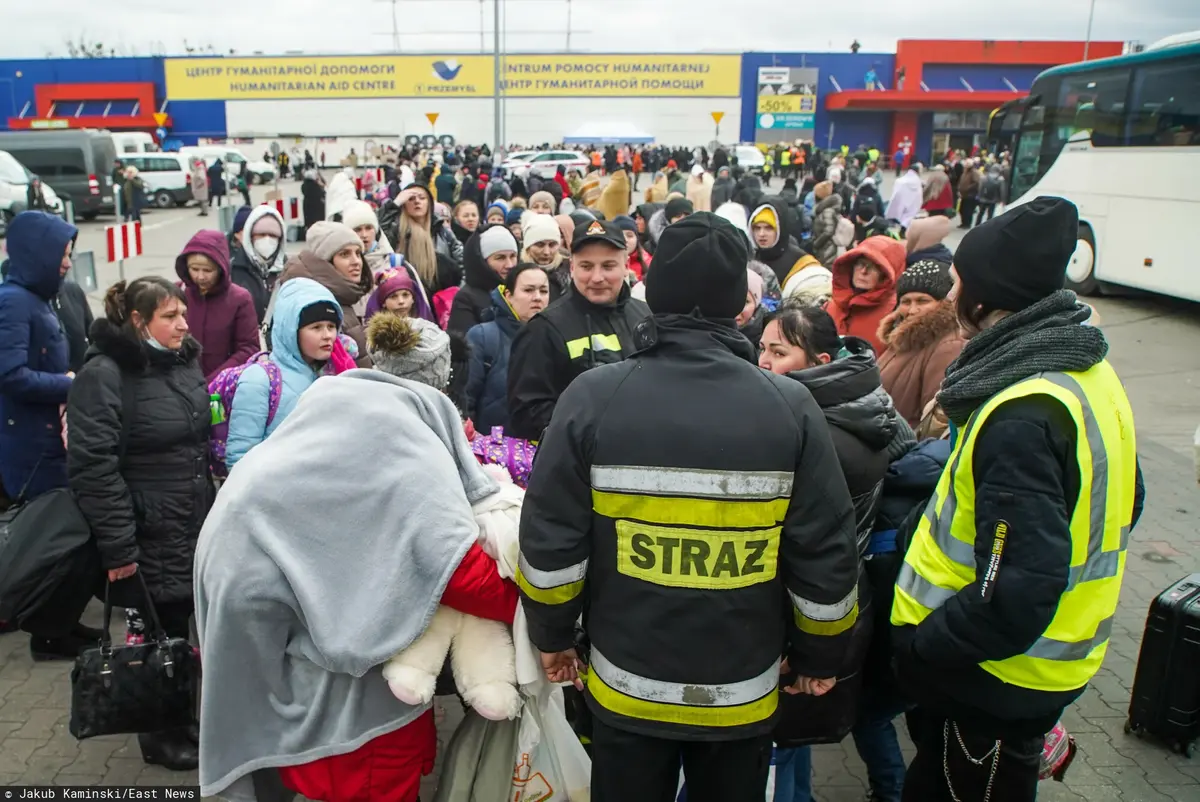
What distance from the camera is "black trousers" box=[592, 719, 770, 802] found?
7.45 ft

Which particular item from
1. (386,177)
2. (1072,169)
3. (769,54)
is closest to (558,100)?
(769,54)

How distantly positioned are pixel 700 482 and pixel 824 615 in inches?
18.8

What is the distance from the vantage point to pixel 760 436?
207 centimetres

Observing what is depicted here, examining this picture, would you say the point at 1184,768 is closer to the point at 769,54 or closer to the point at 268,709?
the point at 268,709

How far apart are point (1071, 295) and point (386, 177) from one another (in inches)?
1028

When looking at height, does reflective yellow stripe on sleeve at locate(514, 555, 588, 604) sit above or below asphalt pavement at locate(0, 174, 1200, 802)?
above

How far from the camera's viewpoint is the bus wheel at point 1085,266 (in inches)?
559

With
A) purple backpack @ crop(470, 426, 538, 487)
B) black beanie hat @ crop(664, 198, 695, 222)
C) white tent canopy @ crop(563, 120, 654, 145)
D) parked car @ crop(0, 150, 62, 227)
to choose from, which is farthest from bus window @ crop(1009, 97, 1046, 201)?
white tent canopy @ crop(563, 120, 654, 145)

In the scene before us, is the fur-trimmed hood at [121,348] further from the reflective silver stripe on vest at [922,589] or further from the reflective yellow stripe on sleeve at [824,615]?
the reflective silver stripe on vest at [922,589]

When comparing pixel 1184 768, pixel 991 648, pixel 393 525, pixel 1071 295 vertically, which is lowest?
pixel 1184 768

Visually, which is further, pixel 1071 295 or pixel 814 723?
pixel 814 723

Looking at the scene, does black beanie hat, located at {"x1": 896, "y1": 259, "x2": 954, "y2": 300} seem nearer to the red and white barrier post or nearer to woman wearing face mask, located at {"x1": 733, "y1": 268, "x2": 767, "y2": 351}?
woman wearing face mask, located at {"x1": 733, "y1": 268, "x2": 767, "y2": 351}

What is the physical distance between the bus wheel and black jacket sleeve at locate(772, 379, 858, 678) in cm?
1394

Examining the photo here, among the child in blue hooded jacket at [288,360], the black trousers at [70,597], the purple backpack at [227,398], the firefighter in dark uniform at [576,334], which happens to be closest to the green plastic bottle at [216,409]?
the purple backpack at [227,398]
